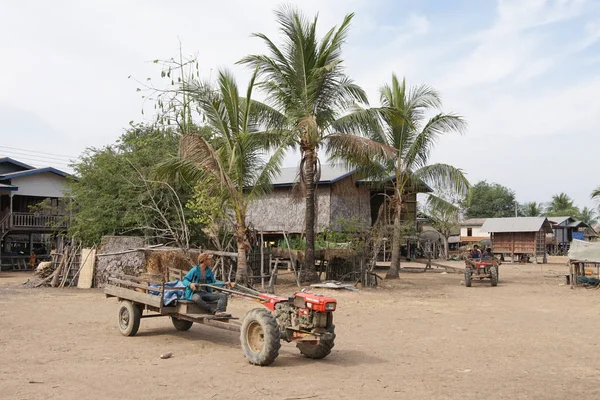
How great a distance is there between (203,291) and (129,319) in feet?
5.56

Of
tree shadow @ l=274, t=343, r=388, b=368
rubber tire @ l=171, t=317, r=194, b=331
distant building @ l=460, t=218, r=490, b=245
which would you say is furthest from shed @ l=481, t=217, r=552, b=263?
tree shadow @ l=274, t=343, r=388, b=368

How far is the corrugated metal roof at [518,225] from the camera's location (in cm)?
4041

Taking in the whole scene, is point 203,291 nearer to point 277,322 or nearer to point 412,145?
point 277,322

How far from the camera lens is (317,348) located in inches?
324

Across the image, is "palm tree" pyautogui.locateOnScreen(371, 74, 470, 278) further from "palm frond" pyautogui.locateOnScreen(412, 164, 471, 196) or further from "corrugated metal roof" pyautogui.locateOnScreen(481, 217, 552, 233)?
"corrugated metal roof" pyautogui.locateOnScreen(481, 217, 552, 233)

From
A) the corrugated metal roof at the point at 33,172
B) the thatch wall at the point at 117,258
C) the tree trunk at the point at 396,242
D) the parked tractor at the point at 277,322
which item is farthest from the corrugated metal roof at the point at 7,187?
the parked tractor at the point at 277,322

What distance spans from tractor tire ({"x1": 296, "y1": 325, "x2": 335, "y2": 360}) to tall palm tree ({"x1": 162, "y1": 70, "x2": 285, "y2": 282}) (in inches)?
352

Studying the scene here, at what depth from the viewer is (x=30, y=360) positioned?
8094mm

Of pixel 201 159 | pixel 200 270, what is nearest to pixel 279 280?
pixel 201 159

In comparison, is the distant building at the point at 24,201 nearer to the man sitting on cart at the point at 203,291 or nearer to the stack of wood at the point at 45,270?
the stack of wood at the point at 45,270

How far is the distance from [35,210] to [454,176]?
2210 centimetres

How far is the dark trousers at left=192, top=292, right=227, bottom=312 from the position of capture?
→ 9102 millimetres

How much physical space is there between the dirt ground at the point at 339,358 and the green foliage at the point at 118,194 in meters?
6.38

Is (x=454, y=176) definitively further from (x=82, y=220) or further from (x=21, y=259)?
(x=21, y=259)
